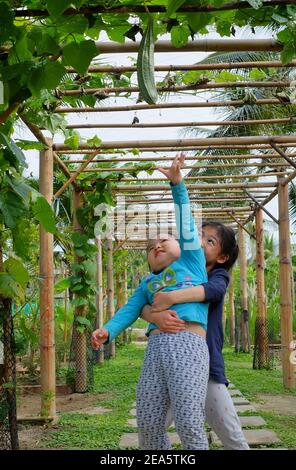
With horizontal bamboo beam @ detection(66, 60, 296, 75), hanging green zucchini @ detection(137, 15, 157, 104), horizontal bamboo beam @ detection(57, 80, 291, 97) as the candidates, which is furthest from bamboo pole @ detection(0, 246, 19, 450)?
horizontal bamboo beam @ detection(57, 80, 291, 97)

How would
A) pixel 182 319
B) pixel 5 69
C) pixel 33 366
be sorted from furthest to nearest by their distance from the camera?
pixel 33 366 < pixel 182 319 < pixel 5 69

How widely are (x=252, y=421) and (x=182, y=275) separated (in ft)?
10.0

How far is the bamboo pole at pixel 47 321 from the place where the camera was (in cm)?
524

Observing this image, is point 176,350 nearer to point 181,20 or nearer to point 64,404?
point 181,20

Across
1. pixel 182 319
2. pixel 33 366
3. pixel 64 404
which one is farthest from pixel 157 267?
pixel 33 366

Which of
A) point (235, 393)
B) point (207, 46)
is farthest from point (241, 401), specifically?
point (207, 46)

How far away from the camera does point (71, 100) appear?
4.40 meters

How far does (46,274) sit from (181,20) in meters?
3.14

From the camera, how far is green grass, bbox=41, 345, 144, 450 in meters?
4.64

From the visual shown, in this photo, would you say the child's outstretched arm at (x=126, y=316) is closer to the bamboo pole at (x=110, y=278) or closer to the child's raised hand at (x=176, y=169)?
the child's raised hand at (x=176, y=169)

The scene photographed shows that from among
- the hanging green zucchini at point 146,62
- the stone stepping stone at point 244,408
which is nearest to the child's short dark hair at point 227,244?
the hanging green zucchini at point 146,62

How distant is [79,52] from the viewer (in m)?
2.22

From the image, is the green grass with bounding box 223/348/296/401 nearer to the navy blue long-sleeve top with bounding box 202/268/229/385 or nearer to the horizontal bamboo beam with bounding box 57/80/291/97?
the horizontal bamboo beam with bounding box 57/80/291/97

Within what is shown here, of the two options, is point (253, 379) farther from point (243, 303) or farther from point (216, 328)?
point (216, 328)
